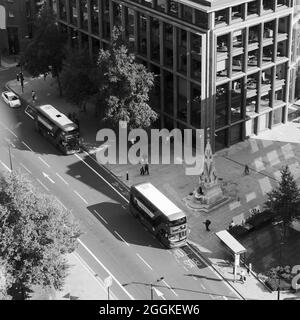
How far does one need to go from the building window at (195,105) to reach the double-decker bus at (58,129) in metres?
15.0

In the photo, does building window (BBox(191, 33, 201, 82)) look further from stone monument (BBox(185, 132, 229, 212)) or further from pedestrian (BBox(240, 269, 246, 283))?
pedestrian (BBox(240, 269, 246, 283))

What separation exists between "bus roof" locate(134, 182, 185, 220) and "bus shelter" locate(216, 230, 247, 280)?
14.7 ft

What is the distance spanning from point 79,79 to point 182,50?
1537cm

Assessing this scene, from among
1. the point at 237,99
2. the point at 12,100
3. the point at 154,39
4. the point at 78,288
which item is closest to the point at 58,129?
the point at 154,39

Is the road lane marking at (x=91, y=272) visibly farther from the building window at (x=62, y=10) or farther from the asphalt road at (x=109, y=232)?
the building window at (x=62, y=10)

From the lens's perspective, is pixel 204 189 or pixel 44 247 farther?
pixel 204 189

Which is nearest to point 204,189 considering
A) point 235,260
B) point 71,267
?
point 235,260

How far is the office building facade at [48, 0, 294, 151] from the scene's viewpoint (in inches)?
3231

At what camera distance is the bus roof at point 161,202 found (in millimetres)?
68750

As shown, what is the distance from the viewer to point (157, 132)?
92.8 metres
